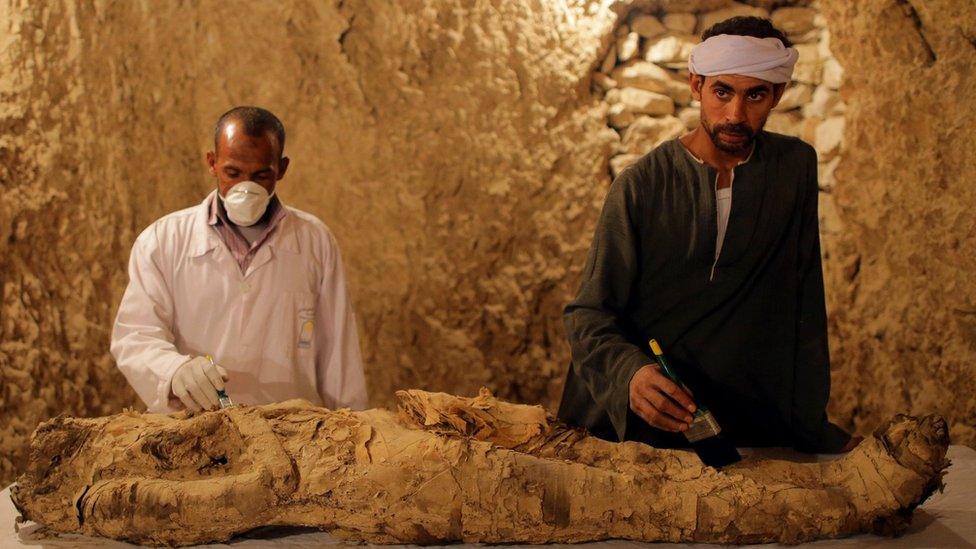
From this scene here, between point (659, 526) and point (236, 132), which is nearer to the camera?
point (659, 526)

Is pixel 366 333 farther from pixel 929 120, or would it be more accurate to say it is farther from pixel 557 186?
pixel 929 120

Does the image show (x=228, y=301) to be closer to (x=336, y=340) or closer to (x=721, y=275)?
(x=336, y=340)

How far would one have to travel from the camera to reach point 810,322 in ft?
7.94

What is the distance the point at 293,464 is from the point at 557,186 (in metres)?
2.29

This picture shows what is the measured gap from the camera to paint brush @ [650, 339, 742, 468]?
2143 millimetres

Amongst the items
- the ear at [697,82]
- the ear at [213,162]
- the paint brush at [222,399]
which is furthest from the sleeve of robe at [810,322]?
the ear at [213,162]

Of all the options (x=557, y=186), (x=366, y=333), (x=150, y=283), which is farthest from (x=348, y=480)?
(x=557, y=186)

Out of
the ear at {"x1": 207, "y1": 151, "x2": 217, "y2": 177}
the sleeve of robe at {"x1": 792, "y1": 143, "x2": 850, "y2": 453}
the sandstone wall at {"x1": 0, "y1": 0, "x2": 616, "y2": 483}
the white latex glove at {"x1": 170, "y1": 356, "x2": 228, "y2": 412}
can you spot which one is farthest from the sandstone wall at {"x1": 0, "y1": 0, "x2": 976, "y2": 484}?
the white latex glove at {"x1": 170, "y1": 356, "x2": 228, "y2": 412}

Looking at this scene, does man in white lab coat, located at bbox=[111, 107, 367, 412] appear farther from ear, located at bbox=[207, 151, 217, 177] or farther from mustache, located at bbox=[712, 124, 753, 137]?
mustache, located at bbox=[712, 124, 753, 137]

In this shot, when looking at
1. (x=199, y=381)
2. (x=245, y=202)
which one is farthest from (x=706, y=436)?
(x=245, y=202)

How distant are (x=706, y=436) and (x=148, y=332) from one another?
1510mm

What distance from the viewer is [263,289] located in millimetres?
2596

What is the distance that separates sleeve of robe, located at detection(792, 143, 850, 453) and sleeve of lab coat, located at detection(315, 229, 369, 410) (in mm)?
1275

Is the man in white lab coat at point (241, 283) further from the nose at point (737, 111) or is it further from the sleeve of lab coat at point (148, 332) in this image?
the nose at point (737, 111)
